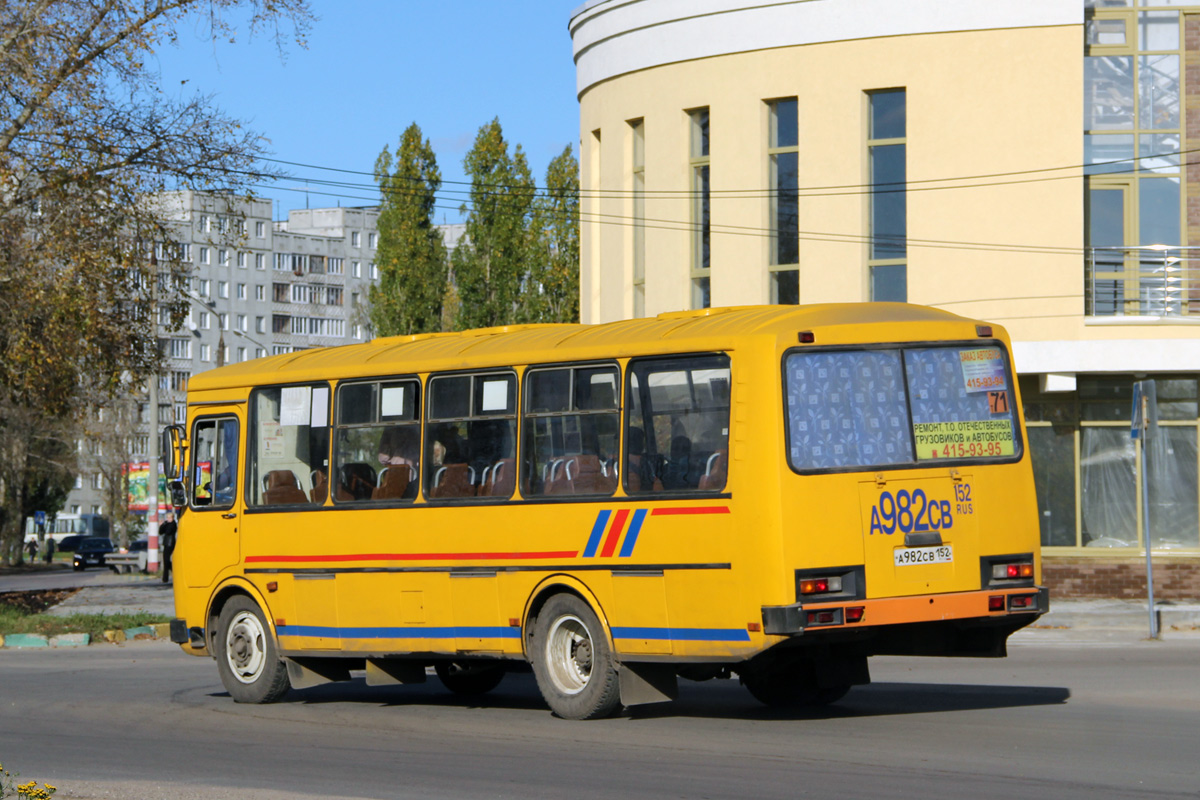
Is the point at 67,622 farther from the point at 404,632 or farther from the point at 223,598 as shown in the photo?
the point at 404,632

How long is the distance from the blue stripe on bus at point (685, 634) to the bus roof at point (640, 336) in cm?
185

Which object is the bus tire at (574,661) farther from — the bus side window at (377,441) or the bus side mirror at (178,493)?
the bus side mirror at (178,493)

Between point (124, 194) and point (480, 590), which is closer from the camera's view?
point (480, 590)

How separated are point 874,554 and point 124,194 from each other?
1735 centimetres

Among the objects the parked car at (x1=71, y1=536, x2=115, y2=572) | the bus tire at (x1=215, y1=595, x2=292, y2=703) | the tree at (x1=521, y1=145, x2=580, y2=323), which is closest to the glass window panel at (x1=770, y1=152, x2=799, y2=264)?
the bus tire at (x1=215, y1=595, x2=292, y2=703)

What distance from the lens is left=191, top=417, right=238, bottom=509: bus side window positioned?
15.0 metres

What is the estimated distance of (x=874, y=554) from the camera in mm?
11055

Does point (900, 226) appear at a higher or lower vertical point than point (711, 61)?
lower

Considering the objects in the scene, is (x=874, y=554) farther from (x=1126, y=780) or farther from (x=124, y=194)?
(x=124, y=194)

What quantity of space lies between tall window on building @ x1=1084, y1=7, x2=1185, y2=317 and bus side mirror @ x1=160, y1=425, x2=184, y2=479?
1501 cm

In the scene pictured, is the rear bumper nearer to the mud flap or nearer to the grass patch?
the mud flap

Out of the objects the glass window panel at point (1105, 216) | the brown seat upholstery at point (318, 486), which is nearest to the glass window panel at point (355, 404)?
the brown seat upholstery at point (318, 486)

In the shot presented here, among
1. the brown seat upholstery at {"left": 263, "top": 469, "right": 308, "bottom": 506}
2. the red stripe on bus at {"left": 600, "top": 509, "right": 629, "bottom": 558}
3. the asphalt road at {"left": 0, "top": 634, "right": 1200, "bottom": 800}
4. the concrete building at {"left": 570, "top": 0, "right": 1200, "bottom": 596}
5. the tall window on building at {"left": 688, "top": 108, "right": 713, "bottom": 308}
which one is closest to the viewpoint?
the asphalt road at {"left": 0, "top": 634, "right": 1200, "bottom": 800}

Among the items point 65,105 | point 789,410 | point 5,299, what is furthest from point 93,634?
point 789,410
